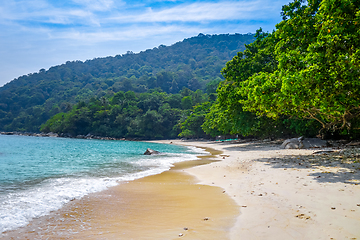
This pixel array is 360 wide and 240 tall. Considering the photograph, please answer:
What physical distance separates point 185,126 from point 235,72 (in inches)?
1501

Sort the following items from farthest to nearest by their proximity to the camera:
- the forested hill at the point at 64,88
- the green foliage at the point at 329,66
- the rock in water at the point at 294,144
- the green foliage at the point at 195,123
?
the forested hill at the point at 64,88, the green foliage at the point at 195,123, the rock in water at the point at 294,144, the green foliage at the point at 329,66

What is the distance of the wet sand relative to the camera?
4242 mm

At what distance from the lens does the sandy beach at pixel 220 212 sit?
412 centimetres

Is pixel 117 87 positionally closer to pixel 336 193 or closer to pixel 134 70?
pixel 134 70

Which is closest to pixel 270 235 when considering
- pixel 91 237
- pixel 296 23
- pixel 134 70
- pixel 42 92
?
pixel 91 237

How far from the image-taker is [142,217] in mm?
5156

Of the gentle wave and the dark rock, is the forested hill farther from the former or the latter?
the gentle wave

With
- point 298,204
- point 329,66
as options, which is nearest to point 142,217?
point 298,204

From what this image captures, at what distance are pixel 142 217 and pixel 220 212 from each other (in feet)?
5.47

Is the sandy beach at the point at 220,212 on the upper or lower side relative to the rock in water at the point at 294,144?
upper

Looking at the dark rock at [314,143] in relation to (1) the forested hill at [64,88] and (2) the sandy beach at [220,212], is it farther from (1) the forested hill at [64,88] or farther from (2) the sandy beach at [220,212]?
(1) the forested hill at [64,88]

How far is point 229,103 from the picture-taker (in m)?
23.6

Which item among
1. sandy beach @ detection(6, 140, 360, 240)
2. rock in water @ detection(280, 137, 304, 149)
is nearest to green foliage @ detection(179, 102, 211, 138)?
rock in water @ detection(280, 137, 304, 149)

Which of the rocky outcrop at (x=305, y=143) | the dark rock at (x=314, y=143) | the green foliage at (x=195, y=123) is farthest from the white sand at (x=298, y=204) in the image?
the green foliage at (x=195, y=123)
